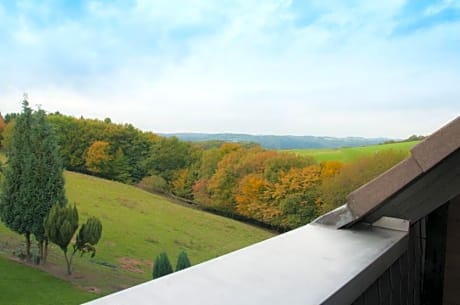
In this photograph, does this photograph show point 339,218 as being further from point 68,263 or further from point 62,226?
point 68,263

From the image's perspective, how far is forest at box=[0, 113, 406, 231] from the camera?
6.11m

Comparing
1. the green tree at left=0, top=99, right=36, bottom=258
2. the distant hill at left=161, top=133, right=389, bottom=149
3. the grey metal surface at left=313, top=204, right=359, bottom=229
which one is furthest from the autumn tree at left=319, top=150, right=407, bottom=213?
the green tree at left=0, top=99, right=36, bottom=258

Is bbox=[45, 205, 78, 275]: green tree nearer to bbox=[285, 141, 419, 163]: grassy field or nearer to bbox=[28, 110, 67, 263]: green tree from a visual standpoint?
bbox=[28, 110, 67, 263]: green tree

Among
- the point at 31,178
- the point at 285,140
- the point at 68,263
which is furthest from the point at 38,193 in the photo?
the point at 285,140

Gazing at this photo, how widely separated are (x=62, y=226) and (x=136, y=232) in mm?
1704

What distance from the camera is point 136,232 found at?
7418 millimetres

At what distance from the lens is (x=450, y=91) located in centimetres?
414

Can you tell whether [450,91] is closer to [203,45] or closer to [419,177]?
[419,177]

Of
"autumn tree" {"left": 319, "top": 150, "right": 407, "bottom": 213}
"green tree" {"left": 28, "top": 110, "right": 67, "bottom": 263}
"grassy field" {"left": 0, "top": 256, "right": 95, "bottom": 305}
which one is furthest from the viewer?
"green tree" {"left": 28, "top": 110, "right": 67, "bottom": 263}

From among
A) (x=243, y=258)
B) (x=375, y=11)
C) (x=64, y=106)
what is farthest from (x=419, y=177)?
(x=64, y=106)

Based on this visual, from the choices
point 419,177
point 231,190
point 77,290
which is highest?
point 419,177

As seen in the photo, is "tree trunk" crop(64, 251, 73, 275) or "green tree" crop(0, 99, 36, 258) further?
"green tree" crop(0, 99, 36, 258)

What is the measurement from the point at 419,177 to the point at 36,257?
6496 mm

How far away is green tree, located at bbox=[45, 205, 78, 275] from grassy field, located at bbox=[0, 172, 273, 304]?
33 cm
